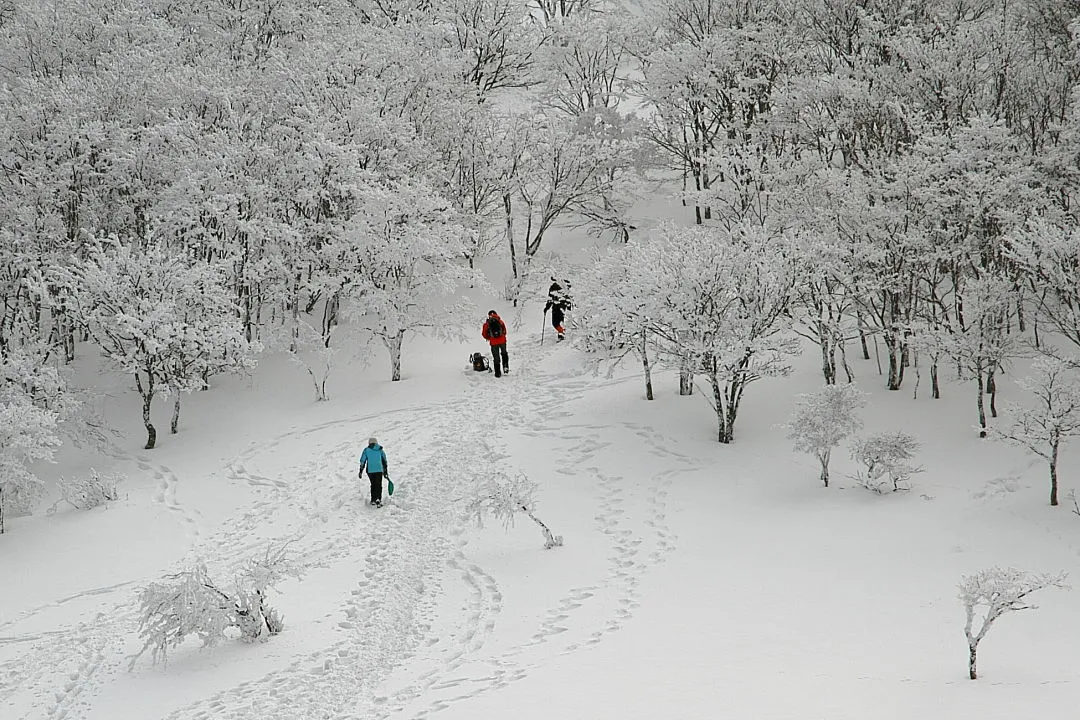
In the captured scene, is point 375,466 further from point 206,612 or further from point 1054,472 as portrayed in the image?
point 1054,472

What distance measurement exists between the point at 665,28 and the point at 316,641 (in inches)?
1013

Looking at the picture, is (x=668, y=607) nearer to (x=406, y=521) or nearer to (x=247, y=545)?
(x=406, y=521)

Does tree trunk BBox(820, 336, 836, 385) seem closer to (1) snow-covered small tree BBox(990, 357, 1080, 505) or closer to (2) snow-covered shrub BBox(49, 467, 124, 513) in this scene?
(1) snow-covered small tree BBox(990, 357, 1080, 505)

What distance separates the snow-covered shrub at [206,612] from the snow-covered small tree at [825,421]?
27.3 feet

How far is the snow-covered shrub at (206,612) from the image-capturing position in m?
10.0

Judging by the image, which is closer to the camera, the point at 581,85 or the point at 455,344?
the point at 455,344

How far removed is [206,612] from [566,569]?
482 centimetres

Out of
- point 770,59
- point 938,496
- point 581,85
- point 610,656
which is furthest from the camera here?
point 581,85

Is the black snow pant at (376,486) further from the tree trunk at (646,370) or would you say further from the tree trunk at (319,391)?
the tree trunk at (319,391)

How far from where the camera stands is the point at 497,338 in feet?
68.7

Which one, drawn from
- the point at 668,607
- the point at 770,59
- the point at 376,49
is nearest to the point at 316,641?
the point at 668,607

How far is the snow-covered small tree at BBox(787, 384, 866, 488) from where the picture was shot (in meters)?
14.3

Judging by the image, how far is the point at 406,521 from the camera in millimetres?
14359

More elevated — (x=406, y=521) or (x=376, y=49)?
(x=376, y=49)
